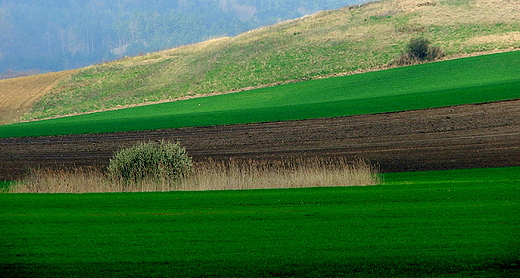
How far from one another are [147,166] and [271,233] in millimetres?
10616

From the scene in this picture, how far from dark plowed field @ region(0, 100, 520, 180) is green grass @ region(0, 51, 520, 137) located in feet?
9.40

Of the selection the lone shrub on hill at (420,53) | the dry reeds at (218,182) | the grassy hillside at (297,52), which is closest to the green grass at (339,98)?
the lone shrub on hill at (420,53)

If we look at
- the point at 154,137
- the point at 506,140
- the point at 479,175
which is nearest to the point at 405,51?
the point at 154,137

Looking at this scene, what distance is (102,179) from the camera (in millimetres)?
22812

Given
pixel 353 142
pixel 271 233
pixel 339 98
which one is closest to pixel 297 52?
pixel 339 98

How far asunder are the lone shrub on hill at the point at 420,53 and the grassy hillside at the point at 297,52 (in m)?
1.81

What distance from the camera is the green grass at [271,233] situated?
10609 mm

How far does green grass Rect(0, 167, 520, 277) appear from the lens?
1061 centimetres

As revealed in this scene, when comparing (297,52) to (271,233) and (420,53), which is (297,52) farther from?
(271,233)

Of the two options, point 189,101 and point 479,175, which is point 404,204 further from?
point 189,101

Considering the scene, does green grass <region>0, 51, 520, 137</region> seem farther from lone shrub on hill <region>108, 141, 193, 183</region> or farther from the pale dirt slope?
lone shrub on hill <region>108, 141, 193, 183</region>

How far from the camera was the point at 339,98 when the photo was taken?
48.7 metres

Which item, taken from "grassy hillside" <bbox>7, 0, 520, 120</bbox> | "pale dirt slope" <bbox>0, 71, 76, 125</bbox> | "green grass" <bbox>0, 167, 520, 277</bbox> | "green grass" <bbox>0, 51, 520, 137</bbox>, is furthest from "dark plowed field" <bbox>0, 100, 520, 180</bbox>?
"pale dirt slope" <bbox>0, 71, 76, 125</bbox>

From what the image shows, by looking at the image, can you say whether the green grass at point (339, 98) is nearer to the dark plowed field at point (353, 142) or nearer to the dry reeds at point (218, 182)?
the dark plowed field at point (353, 142)
